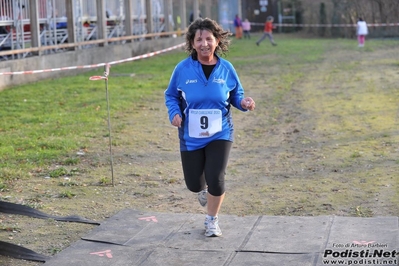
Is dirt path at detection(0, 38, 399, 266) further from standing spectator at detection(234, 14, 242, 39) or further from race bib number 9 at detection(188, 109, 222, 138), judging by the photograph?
standing spectator at detection(234, 14, 242, 39)

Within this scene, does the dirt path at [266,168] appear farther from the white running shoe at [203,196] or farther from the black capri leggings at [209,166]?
the black capri leggings at [209,166]

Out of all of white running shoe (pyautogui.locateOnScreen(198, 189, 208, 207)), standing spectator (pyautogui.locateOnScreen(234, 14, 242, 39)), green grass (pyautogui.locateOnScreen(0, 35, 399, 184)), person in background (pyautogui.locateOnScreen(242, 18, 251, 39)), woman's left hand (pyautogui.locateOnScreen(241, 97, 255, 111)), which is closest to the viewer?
woman's left hand (pyautogui.locateOnScreen(241, 97, 255, 111))

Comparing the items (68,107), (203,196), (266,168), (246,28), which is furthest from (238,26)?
(203,196)

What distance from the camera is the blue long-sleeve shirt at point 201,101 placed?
22.0ft

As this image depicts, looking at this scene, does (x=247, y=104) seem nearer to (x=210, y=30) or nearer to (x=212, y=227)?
(x=210, y=30)

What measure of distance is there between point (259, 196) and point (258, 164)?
5.89 feet

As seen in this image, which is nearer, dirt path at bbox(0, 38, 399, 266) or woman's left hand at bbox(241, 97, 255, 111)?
woman's left hand at bbox(241, 97, 255, 111)

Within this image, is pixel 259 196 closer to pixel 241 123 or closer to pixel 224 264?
pixel 224 264

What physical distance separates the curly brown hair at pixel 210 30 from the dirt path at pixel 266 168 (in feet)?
6.27

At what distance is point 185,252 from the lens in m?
6.50

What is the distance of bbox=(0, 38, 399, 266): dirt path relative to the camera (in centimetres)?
797

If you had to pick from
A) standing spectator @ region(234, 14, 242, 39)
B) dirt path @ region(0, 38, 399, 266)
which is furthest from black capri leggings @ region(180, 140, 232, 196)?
standing spectator @ region(234, 14, 242, 39)

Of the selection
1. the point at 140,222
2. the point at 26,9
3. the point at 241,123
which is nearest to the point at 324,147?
the point at 241,123

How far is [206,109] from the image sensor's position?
6707 millimetres
